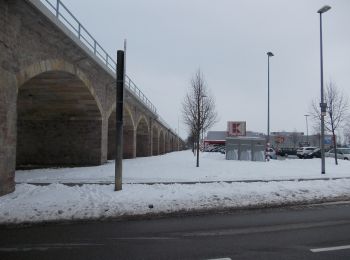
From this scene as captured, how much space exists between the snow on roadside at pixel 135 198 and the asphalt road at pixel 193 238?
0.92m

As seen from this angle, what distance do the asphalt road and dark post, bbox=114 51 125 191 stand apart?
146 inches

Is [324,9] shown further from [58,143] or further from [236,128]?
[58,143]

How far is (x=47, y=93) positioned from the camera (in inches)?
866

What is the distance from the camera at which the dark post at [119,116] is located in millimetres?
12820

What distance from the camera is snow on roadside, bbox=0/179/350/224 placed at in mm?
9719

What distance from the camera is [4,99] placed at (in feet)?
38.4

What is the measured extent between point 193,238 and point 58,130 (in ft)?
64.8

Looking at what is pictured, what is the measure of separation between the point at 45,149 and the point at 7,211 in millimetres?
16539

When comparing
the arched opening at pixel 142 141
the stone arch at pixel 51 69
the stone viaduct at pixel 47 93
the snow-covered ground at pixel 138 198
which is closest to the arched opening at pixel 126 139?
the stone viaduct at pixel 47 93

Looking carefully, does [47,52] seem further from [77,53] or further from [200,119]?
[200,119]

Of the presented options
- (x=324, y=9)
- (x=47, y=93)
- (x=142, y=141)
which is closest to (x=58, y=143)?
(x=47, y=93)

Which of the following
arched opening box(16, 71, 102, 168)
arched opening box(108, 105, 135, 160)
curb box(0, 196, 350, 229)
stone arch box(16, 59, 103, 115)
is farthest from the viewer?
arched opening box(108, 105, 135, 160)

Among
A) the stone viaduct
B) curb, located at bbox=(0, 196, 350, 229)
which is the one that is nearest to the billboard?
the stone viaduct

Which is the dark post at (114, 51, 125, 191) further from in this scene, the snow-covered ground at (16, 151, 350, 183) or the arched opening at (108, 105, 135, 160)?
the arched opening at (108, 105, 135, 160)
